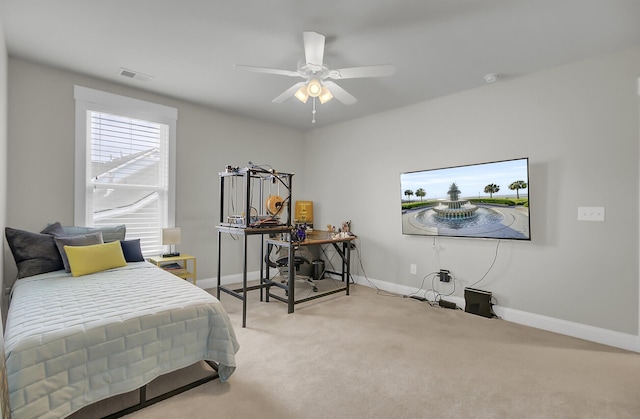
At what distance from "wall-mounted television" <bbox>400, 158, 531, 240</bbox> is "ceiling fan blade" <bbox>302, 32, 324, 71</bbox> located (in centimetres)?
211

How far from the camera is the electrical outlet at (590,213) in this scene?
277 cm

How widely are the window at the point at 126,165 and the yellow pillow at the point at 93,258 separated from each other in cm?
81

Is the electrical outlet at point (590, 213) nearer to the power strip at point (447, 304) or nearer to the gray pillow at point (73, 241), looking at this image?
the power strip at point (447, 304)

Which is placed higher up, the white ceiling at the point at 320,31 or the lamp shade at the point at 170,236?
the white ceiling at the point at 320,31

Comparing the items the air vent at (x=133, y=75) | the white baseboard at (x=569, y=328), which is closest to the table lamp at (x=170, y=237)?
the air vent at (x=133, y=75)

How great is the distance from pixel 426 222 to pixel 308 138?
2.68 m

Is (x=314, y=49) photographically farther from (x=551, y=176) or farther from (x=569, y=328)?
(x=569, y=328)

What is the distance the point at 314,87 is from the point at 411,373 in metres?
2.36

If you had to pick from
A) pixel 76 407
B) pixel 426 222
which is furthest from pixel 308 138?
pixel 76 407

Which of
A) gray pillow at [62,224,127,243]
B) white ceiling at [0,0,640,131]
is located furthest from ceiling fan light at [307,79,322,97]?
gray pillow at [62,224,127,243]

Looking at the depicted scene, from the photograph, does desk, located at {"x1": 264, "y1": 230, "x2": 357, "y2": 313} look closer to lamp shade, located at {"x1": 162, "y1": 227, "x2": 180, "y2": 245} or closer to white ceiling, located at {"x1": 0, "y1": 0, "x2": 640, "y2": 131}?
lamp shade, located at {"x1": 162, "y1": 227, "x2": 180, "y2": 245}

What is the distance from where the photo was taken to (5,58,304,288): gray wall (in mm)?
3049

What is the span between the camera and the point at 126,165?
146 inches

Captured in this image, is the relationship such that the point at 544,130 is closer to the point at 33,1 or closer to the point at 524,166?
the point at 524,166
